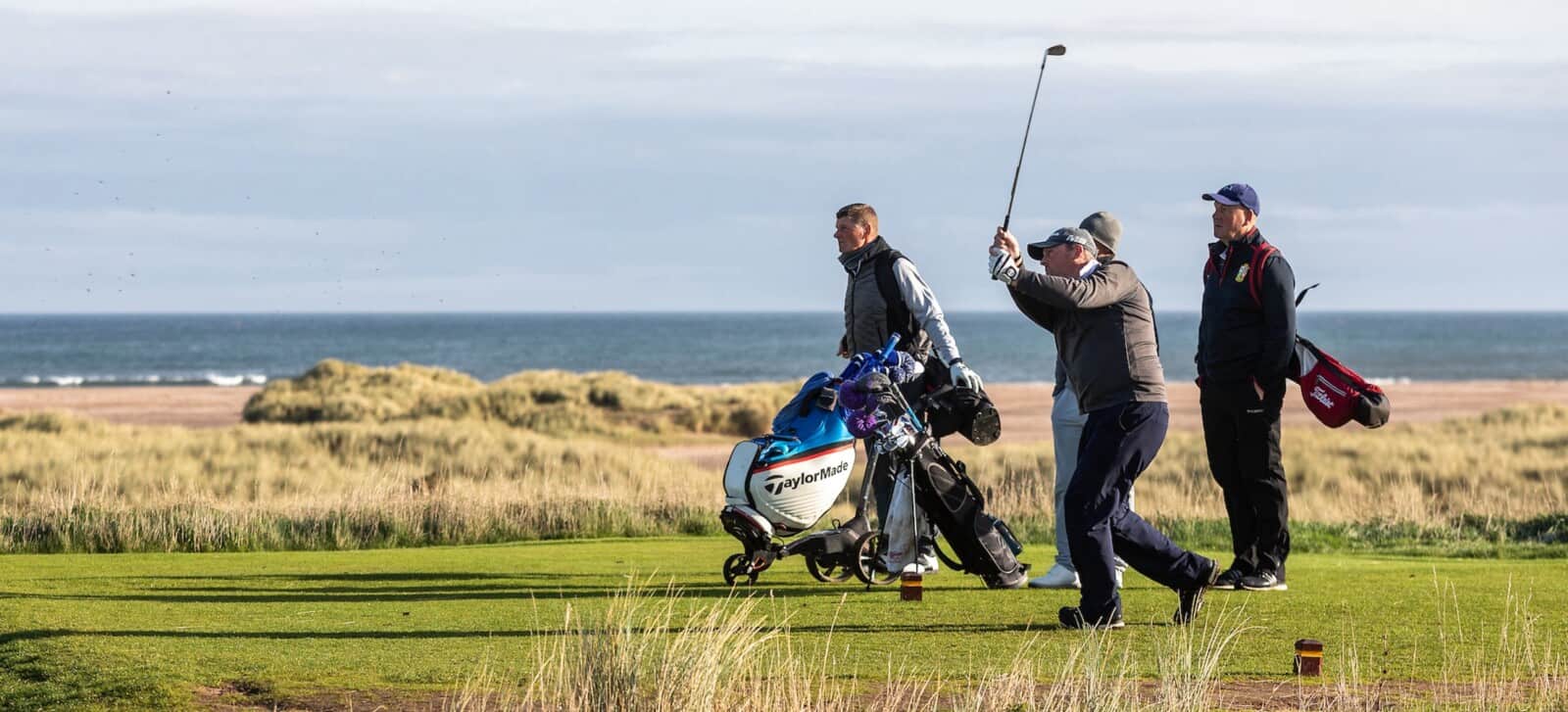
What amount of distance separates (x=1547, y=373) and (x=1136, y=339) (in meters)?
97.5

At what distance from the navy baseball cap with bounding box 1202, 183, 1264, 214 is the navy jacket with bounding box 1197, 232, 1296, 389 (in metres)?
0.18

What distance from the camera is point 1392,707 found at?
6664mm

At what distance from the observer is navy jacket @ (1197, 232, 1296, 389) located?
9.43m

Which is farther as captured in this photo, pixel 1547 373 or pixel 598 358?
pixel 598 358

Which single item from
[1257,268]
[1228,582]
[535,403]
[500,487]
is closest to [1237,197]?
[1257,268]

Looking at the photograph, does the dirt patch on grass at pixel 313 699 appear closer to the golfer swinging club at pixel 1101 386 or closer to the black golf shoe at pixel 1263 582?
the golfer swinging club at pixel 1101 386

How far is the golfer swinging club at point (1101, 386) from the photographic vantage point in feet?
26.7

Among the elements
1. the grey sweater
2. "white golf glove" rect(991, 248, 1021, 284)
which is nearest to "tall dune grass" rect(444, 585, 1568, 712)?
the grey sweater

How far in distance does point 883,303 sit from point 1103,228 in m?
1.40

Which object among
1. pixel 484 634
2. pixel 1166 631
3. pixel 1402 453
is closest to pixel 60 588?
pixel 484 634

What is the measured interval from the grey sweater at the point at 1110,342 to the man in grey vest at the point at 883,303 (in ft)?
5.40

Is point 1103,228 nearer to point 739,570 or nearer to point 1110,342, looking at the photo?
point 1110,342

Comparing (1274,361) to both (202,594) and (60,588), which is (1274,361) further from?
(60,588)

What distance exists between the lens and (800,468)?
950 centimetres
